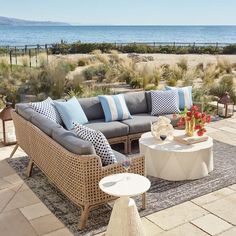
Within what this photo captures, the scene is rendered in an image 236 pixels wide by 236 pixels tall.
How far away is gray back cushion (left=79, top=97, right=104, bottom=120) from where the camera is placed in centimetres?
556

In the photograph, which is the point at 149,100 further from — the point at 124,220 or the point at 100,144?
the point at 124,220

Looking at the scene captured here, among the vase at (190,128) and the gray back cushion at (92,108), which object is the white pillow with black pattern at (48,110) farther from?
the vase at (190,128)

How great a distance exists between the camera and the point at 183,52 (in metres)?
24.5

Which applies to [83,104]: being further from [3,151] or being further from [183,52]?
[183,52]

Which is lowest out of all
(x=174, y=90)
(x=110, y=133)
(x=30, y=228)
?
(x=30, y=228)

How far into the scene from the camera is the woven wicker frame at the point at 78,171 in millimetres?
3291

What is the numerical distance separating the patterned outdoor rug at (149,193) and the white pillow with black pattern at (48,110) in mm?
723

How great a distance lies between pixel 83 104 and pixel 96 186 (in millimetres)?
2385

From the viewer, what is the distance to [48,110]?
4.93 meters

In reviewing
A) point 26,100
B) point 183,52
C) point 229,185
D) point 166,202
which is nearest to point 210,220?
point 166,202

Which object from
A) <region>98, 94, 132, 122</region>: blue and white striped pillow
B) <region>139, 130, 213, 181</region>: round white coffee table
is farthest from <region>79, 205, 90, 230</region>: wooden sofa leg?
<region>98, 94, 132, 122</region>: blue and white striped pillow

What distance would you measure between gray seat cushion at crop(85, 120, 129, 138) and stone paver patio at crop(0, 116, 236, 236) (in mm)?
1361

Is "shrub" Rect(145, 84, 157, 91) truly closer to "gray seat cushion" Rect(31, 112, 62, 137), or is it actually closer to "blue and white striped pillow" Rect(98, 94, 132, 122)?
"blue and white striped pillow" Rect(98, 94, 132, 122)

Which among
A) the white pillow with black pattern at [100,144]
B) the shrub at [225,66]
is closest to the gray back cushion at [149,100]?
the white pillow with black pattern at [100,144]
